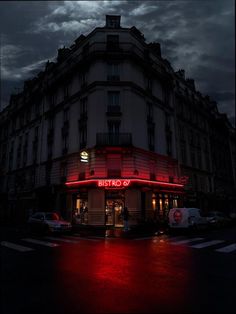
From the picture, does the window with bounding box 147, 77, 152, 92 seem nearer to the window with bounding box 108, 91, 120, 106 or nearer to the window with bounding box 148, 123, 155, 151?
the window with bounding box 148, 123, 155, 151

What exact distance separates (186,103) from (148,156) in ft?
45.4

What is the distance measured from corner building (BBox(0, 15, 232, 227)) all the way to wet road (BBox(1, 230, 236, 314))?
14161 millimetres

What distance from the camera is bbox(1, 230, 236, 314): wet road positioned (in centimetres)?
456

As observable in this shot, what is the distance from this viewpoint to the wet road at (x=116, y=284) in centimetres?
456

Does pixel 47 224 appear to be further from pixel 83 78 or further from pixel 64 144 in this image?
pixel 83 78

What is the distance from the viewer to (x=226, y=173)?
45.4 meters

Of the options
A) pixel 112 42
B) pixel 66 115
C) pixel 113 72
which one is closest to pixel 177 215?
pixel 113 72

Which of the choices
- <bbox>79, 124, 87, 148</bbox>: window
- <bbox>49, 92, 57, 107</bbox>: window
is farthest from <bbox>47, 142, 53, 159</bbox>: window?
<bbox>79, 124, 87, 148</bbox>: window

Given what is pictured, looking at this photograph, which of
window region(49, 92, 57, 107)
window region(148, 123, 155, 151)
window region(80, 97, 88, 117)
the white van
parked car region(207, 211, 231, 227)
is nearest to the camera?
the white van

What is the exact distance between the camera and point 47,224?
57.8 ft

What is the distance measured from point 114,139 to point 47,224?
9868 millimetres

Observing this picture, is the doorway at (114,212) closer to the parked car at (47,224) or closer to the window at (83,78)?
the parked car at (47,224)

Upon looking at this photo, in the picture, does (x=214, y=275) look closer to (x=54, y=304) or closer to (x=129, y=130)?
(x=54, y=304)

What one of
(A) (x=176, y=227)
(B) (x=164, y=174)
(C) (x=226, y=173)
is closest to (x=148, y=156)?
(B) (x=164, y=174)
